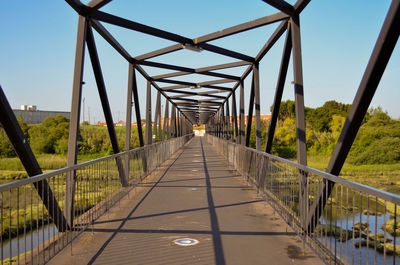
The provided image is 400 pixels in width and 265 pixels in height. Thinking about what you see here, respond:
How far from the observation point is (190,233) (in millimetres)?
4234

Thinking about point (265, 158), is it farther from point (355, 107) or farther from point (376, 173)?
point (376, 173)

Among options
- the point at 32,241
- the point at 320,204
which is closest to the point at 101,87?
the point at 32,241

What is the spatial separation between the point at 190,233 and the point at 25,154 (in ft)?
7.29

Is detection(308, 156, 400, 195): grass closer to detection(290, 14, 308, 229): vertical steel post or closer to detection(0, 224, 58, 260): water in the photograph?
detection(290, 14, 308, 229): vertical steel post

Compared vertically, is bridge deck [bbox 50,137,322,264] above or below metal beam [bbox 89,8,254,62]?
below

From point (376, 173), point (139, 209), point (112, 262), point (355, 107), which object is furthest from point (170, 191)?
point (376, 173)

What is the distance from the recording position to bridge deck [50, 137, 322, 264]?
11.1 ft

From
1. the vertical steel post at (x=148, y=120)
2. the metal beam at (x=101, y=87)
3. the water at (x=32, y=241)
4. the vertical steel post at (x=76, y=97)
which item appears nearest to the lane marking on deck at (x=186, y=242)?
the water at (x=32, y=241)

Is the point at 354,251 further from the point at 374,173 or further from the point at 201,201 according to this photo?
the point at 374,173

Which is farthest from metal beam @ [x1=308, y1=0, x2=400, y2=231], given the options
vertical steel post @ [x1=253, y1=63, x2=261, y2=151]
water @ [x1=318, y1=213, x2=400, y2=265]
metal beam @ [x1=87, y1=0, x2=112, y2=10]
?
vertical steel post @ [x1=253, y1=63, x2=261, y2=151]

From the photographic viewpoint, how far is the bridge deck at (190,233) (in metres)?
3.40

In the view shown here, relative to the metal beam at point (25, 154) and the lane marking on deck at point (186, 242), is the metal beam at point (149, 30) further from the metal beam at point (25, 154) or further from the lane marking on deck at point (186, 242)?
the lane marking on deck at point (186, 242)

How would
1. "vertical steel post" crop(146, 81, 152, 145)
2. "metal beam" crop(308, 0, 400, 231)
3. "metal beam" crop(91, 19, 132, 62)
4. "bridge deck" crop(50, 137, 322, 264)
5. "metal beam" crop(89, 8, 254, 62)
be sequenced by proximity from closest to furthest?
"metal beam" crop(308, 0, 400, 231) < "bridge deck" crop(50, 137, 322, 264) < "metal beam" crop(89, 8, 254, 62) < "metal beam" crop(91, 19, 132, 62) < "vertical steel post" crop(146, 81, 152, 145)

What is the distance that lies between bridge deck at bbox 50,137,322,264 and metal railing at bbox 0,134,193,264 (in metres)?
0.18
